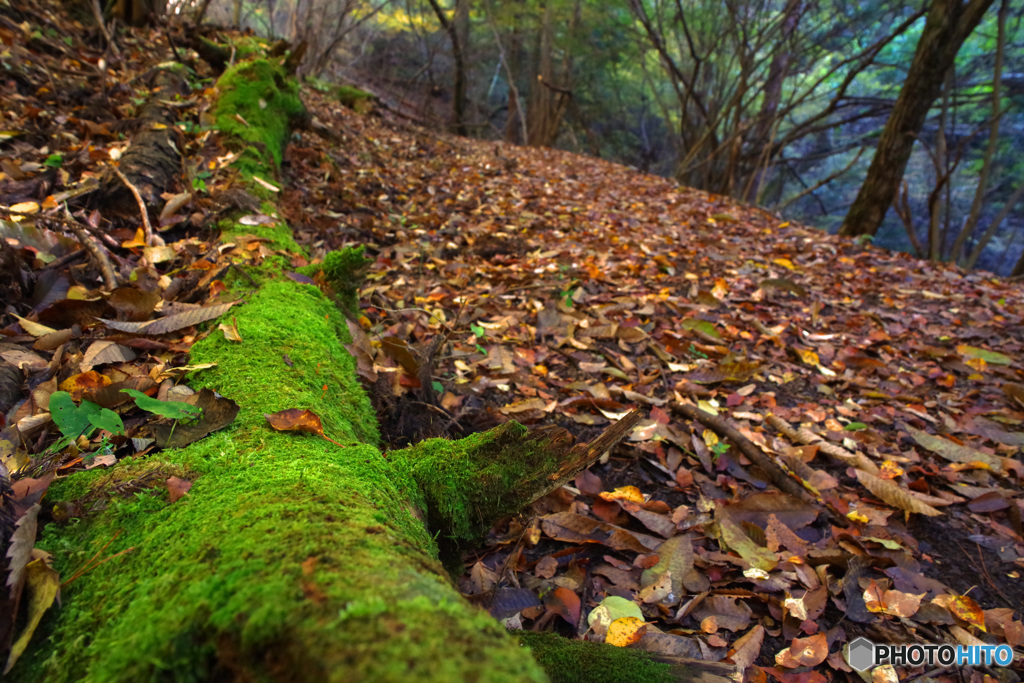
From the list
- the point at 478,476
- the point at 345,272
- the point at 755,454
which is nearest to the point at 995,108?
the point at 755,454

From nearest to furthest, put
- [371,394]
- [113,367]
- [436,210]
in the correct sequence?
[113,367]
[371,394]
[436,210]

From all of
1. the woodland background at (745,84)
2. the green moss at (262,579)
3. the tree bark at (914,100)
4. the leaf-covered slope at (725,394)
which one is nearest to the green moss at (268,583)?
the green moss at (262,579)

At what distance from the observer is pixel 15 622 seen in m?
0.73

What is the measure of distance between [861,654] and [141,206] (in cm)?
311

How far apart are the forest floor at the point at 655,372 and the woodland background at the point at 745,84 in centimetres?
256

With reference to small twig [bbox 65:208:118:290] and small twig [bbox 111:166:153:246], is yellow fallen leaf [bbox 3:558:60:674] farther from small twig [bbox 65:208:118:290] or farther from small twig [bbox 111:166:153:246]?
small twig [bbox 111:166:153:246]

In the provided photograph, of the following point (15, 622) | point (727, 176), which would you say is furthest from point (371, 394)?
point (727, 176)

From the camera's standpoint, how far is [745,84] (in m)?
7.86

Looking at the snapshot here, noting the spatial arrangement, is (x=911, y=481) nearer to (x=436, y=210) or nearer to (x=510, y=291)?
(x=510, y=291)

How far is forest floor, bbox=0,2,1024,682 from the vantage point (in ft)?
4.86

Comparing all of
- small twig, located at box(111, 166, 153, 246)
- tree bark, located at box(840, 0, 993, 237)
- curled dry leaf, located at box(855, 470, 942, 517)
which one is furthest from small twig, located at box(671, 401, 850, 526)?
tree bark, located at box(840, 0, 993, 237)

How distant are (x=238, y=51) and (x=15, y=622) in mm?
5803

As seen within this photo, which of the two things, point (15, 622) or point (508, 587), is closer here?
point (15, 622)

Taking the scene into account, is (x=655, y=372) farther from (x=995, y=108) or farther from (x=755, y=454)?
(x=995, y=108)
